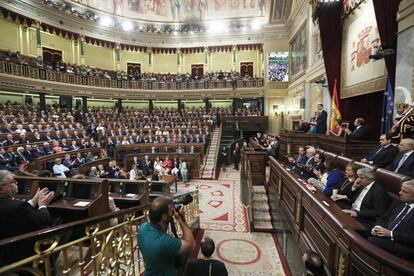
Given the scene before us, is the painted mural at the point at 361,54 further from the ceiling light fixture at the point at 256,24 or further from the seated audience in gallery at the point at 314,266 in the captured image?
the ceiling light fixture at the point at 256,24

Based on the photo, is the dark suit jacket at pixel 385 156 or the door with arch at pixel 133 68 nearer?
the dark suit jacket at pixel 385 156

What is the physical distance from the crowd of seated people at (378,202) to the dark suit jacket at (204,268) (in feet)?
3.87

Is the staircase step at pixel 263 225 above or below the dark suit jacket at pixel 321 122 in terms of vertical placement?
below

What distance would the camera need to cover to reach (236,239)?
4.72 m

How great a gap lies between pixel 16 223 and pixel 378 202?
10.4 ft

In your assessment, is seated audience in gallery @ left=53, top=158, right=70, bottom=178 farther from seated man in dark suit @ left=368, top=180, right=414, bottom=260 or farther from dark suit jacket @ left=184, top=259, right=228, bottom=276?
seated man in dark suit @ left=368, top=180, right=414, bottom=260

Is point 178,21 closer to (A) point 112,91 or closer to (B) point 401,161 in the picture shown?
(A) point 112,91

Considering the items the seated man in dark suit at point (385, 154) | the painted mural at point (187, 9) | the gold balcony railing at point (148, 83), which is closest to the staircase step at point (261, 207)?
the seated man in dark suit at point (385, 154)

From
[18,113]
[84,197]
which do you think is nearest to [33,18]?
[18,113]

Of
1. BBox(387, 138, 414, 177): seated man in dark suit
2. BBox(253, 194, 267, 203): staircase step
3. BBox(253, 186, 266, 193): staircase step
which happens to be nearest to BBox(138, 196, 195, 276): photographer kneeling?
BBox(387, 138, 414, 177): seated man in dark suit

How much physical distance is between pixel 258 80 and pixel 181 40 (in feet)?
25.4

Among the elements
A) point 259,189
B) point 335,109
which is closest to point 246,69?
point 335,109

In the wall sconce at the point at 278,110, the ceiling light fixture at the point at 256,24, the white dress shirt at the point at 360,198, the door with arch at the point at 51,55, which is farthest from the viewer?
the ceiling light fixture at the point at 256,24

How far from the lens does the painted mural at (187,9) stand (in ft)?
60.5
